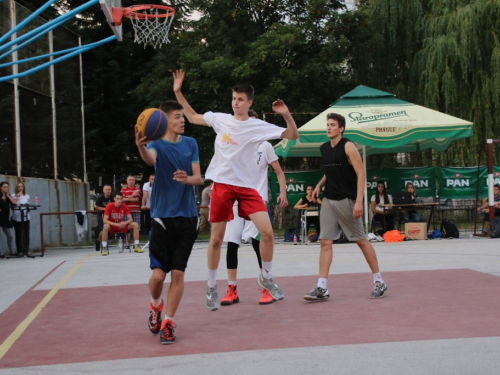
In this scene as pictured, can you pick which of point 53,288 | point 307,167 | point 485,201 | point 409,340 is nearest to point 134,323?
→ point 409,340

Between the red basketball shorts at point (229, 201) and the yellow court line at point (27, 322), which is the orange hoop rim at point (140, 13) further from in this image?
the red basketball shorts at point (229, 201)

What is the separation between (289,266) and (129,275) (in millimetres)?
2486

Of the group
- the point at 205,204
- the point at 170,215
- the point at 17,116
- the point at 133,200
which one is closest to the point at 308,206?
the point at 133,200

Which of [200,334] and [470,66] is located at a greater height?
[470,66]

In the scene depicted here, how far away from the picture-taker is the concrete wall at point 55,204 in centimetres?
2145

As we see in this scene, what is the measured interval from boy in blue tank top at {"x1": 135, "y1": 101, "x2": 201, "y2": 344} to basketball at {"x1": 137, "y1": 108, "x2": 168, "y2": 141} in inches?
10.5

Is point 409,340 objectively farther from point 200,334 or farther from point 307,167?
point 307,167

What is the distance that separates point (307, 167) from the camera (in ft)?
89.5

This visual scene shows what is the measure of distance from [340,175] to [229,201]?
1.34 meters

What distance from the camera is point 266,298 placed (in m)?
8.50

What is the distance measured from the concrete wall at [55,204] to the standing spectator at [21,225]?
4.25ft

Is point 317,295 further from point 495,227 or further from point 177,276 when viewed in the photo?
point 495,227

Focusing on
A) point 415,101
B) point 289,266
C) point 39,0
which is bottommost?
point 289,266

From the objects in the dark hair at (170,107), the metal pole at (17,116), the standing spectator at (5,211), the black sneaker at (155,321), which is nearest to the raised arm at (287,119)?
the dark hair at (170,107)
